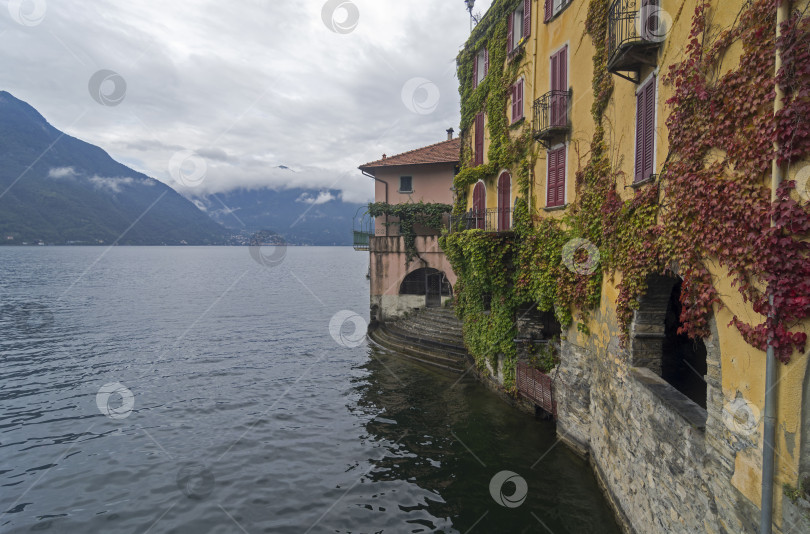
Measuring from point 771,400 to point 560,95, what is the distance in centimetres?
1047

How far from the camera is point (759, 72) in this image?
5.30 meters

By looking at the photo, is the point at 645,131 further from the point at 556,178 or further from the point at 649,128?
the point at 556,178

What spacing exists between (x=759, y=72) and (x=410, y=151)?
99.2ft

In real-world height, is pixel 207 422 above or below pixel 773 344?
below

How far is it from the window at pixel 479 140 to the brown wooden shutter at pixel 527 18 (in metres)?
4.87

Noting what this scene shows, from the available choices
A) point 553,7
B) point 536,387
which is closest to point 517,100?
point 553,7

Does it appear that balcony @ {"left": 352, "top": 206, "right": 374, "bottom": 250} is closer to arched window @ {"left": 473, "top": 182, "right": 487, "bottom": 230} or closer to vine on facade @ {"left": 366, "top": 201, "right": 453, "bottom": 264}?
vine on facade @ {"left": 366, "top": 201, "right": 453, "bottom": 264}

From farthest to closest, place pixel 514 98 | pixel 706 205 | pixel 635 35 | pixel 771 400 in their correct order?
pixel 514 98
pixel 635 35
pixel 706 205
pixel 771 400

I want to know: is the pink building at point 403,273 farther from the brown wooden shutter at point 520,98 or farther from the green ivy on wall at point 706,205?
the green ivy on wall at point 706,205

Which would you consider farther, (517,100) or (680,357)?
(517,100)

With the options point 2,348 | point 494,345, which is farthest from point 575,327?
point 2,348

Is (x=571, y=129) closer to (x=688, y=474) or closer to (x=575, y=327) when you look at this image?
(x=575, y=327)

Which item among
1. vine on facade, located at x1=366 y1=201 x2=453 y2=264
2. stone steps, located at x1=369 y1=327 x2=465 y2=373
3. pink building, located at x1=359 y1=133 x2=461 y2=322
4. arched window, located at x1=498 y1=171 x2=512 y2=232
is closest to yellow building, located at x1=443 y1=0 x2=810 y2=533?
arched window, located at x1=498 y1=171 x2=512 y2=232

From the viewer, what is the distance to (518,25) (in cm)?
1719
